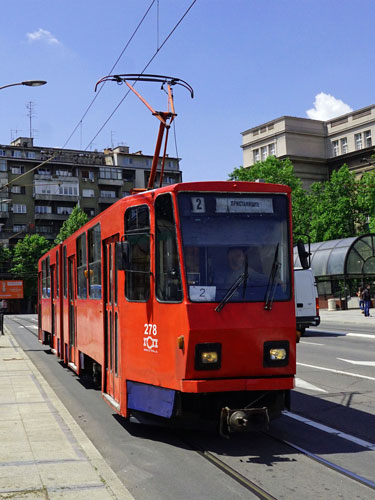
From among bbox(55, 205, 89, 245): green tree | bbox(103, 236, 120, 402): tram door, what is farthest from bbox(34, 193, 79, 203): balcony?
bbox(103, 236, 120, 402): tram door

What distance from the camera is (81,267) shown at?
12.7m

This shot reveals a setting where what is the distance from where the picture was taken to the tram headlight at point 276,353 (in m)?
7.79

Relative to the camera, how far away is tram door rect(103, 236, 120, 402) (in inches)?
365

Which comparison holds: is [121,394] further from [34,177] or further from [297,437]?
[34,177]

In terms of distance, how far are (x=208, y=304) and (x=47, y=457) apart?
237cm

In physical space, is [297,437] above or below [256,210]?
below

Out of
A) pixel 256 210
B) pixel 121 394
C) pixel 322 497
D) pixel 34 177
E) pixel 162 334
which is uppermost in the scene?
pixel 34 177

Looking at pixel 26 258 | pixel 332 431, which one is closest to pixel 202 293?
pixel 332 431

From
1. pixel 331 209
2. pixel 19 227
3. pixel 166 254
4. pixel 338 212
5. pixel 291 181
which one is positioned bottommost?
pixel 166 254

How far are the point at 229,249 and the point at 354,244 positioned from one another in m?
40.0

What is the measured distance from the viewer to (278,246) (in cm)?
809

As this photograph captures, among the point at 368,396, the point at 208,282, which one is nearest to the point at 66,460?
the point at 208,282

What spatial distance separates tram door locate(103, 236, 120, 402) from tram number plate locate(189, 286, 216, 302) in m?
1.91

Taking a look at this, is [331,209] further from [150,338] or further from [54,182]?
[150,338]
